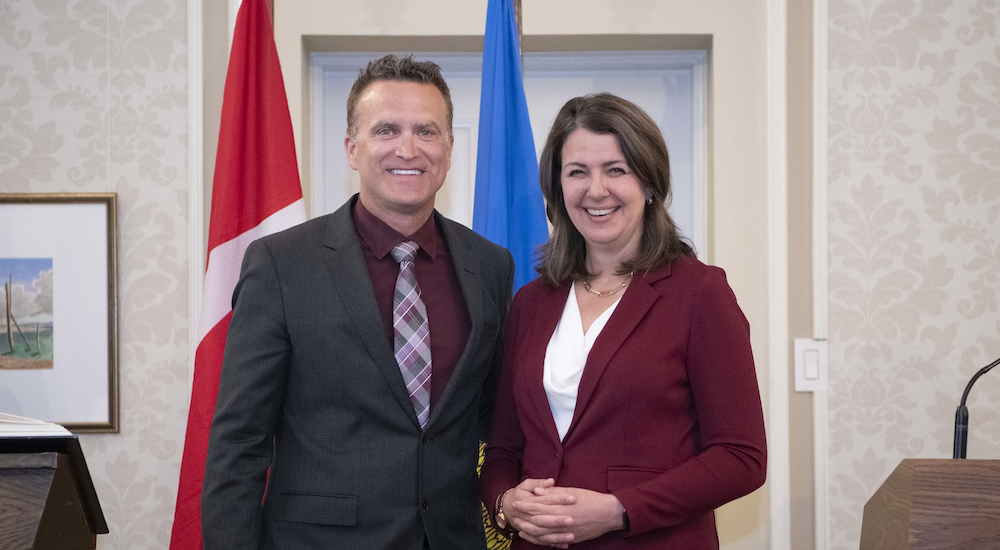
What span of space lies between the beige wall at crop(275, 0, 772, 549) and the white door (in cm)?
19

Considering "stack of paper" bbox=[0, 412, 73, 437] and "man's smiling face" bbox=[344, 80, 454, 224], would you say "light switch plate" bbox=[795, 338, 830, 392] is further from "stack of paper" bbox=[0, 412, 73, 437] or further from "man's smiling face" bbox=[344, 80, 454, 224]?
"stack of paper" bbox=[0, 412, 73, 437]

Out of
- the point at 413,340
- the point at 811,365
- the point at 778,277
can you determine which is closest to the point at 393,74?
the point at 413,340

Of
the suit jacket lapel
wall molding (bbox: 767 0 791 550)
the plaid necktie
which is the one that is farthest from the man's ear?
wall molding (bbox: 767 0 791 550)

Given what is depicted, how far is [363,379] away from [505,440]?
312 millimetres

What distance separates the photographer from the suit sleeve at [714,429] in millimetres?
1378

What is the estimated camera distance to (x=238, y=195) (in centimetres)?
Result: 226

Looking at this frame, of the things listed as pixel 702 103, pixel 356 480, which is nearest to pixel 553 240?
pixel 356 480

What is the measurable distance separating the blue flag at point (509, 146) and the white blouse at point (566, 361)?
765 millimetres

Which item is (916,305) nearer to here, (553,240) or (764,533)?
(764,533)

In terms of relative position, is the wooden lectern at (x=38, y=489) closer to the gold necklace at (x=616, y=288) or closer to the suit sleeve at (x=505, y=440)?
the suit sleeve at (x=505, y=440)

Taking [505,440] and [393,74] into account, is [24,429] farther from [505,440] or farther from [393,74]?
[393,74]

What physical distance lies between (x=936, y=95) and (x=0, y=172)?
2.94 meters

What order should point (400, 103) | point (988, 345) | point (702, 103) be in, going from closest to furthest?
point (400, 103), point (988, 345), point (702, 103)

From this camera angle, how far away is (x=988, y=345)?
2.58 m
